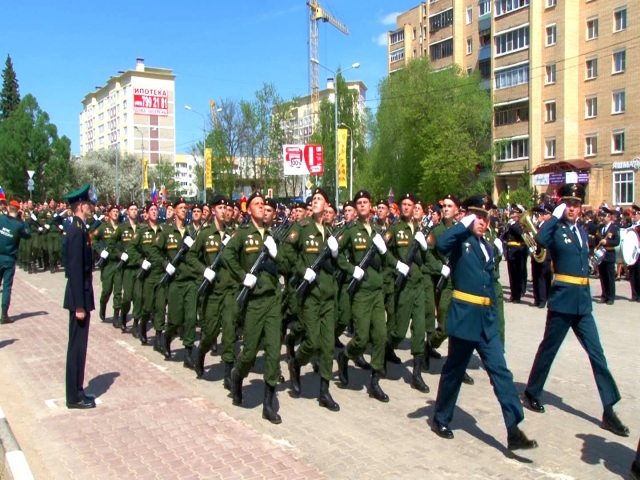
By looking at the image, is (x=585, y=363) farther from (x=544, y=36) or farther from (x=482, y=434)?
(x=544, y=36)

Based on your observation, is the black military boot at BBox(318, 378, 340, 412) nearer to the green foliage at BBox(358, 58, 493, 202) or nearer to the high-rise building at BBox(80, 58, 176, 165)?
the green foliage at BBox(358, 58, 493, 202)

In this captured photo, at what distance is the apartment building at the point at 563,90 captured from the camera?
38781 millimetres

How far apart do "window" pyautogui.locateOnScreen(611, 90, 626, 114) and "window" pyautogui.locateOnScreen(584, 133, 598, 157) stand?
226 cm

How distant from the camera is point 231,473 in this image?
4867mm

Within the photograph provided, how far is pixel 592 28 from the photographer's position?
136 feet

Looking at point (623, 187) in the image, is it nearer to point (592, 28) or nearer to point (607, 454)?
point (592, 28)

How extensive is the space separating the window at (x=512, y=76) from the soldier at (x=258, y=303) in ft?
149

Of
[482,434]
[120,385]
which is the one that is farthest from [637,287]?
[120,385]

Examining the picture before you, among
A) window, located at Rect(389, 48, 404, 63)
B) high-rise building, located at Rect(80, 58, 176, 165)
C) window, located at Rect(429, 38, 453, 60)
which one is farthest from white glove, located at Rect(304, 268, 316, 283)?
high-rise building, located at Rect(80, 58, 176, 165)

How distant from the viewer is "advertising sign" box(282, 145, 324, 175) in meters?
27.8

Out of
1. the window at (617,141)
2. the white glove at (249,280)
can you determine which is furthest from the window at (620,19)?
the white glove at (249,280)

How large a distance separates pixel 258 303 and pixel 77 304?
75.6 inches

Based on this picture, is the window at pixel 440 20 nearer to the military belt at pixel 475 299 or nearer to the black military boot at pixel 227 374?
the black military boot at pixel 227 374

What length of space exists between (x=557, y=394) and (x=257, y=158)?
2038 inches
